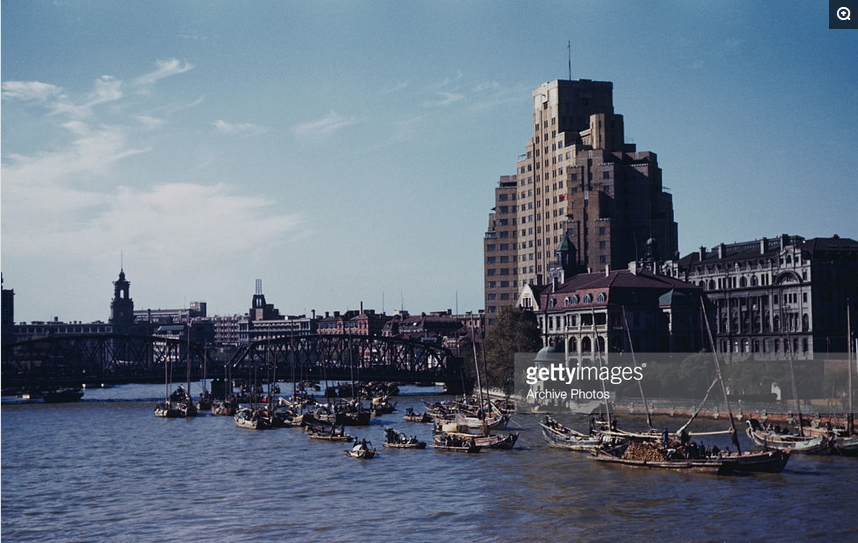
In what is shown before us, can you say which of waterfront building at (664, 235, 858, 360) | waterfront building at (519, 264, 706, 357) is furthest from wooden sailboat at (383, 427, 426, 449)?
waterfront building at (664, 235, 858, 360)

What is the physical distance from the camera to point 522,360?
160 metres

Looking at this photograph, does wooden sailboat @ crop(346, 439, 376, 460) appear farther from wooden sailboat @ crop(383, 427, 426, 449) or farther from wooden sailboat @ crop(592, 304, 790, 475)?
wooden sailboat @ crop(592, 304, 790, 475)

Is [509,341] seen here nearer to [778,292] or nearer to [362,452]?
[778,292]

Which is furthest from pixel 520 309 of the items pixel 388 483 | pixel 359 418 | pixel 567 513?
pixel 567 513

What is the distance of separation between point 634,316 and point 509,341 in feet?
66.9

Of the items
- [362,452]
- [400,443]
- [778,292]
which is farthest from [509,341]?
[362,452]

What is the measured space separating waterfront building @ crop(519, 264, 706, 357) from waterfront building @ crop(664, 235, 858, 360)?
35.2 feet

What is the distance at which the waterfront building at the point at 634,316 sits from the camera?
502 feet

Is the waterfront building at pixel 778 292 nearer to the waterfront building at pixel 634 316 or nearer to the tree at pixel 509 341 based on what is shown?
the waterfront building at pixel 634 316

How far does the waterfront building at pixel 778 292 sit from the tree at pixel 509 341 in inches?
A: 1108

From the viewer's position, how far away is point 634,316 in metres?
154

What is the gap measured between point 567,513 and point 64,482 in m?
45.8

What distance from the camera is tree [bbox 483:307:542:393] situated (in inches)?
6412

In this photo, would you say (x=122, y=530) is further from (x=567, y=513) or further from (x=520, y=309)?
(x=520, y=309)
